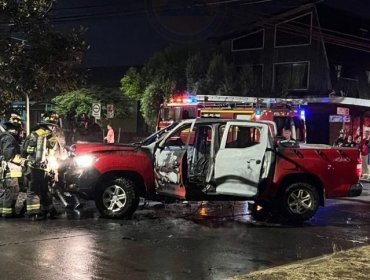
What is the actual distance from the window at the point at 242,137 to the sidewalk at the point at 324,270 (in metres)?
3.30

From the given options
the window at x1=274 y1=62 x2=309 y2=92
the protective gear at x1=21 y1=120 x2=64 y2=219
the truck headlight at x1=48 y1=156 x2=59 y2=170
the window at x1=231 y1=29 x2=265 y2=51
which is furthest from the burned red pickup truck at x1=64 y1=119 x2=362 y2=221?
the window at x1=231 y1=29 x2=265 y2=51

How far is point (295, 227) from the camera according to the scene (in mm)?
9727

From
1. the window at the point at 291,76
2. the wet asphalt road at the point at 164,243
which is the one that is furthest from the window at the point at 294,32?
the wet asphalt road at the point at 164,243

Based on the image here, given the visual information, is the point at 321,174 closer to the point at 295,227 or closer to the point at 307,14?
the point at 295,227

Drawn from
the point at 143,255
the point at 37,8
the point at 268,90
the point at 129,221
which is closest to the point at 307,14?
the point at 268,90

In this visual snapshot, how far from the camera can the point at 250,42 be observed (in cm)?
3531

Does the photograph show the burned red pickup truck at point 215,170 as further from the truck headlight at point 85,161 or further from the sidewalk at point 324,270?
the sidewalk at point 324,270

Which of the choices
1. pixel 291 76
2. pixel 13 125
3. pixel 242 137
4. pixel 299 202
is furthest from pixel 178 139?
pixel 291 76

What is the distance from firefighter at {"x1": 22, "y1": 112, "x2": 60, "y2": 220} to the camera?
31.8 feet

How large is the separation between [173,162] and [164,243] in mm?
2215

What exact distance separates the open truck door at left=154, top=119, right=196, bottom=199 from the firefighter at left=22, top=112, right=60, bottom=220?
1.89 metres

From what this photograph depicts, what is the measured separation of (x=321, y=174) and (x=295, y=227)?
122 cm

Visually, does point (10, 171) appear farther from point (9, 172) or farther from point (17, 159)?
point (17, 159)

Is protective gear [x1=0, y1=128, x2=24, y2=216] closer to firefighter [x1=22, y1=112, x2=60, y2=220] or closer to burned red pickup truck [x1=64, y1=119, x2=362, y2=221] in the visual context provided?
firefighter [x1=22, y1=112, x2=60, y2=220]
